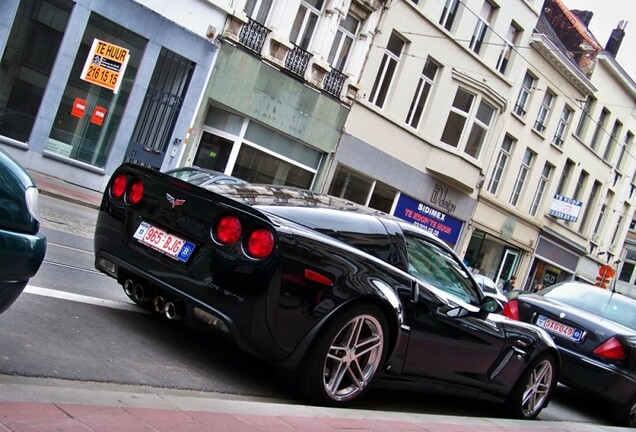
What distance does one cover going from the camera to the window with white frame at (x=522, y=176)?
31125 mm

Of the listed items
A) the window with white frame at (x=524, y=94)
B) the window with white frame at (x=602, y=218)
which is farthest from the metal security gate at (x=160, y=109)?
the window with white frame at (x=602, y=218)

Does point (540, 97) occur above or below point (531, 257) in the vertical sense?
above

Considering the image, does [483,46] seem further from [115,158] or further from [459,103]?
[115,158]

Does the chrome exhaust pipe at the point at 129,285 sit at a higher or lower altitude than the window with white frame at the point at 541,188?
lower

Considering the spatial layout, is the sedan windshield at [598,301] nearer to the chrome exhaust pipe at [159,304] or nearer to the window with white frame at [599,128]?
the chrome exhaust pipe at [159,304]

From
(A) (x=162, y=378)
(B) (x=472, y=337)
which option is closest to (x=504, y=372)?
(B) (x=472, y=337)

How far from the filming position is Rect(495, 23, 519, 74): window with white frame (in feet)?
90.4

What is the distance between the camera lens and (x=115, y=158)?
17750 millimetres

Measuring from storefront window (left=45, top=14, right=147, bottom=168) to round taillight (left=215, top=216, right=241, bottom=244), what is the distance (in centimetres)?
1349

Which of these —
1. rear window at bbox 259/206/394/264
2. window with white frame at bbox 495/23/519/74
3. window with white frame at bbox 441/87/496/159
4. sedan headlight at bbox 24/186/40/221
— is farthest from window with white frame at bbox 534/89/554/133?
sedan headlight at bbox 24/186/40/221

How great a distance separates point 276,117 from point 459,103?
8667 mm

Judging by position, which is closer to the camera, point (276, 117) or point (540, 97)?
point (276, 117)

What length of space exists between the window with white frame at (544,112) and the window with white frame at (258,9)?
15.8 m

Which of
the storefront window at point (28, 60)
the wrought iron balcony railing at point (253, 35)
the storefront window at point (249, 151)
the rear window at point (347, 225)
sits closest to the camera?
the rear window at point (347, 225)
